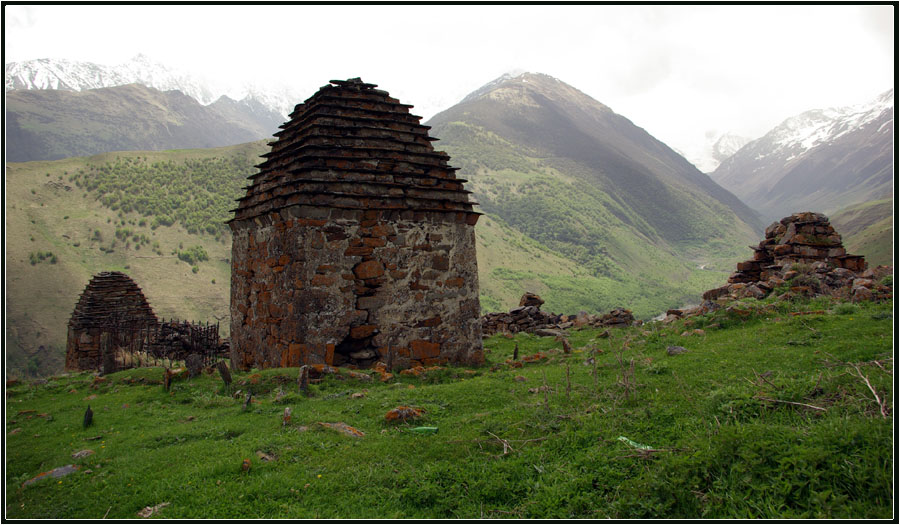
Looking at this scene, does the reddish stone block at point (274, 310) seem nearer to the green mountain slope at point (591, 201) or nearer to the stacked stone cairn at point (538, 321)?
the stacked stone cairn at point (538, 321)

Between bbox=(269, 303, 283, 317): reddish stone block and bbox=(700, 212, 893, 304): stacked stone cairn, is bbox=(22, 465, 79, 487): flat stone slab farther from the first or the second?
bbox=(700, 212, 893, 304): stacked stone cairn

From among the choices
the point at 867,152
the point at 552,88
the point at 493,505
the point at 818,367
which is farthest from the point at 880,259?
the point at 552,88

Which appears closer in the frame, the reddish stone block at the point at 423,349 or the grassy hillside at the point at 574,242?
the reddish stone block at the point at 423,349

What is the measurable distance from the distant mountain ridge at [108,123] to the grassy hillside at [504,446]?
94113 mm

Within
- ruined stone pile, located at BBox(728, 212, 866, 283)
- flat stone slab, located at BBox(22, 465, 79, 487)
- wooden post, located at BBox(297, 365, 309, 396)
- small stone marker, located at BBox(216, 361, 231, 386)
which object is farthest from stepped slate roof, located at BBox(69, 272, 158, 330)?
ruined stone pile, located at BBox(728, 212, 866, 283)

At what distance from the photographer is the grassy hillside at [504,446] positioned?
10.5ft

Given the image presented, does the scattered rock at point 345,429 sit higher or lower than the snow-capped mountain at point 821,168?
lower

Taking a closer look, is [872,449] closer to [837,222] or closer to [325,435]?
[325,435]

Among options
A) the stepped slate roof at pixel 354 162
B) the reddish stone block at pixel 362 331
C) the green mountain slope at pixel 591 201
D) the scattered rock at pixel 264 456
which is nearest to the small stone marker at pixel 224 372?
the reddish stone block at pixel 362 331

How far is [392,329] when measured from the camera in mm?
8875

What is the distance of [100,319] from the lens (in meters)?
17.0

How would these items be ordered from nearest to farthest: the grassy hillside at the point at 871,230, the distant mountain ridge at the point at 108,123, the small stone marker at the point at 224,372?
the small stone marker at the point at 224,372 < the grassy hillside at the point at 871,230 < the distant mountain ridge at the point at 108,123

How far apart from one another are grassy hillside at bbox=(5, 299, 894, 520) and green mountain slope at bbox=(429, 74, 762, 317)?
110 ft

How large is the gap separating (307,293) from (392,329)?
1.59m
